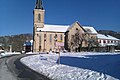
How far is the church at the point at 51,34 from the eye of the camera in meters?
95.3

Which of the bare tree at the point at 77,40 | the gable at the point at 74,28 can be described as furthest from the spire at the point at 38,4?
the bare tree at the point at 77,40

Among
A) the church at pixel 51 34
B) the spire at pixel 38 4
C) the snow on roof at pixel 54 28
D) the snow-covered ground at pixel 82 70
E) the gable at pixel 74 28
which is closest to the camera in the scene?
the snow-covered ground at pixel 82 70

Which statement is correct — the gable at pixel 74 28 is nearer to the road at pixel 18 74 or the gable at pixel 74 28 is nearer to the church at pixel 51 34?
Result: the church at pixel 51 34

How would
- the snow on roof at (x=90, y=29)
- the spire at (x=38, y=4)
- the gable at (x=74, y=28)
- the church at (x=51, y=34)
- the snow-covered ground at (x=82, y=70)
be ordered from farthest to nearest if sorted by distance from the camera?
the snow on roof at (x=90, y=29) → the spire at (x=38, y=4) → the gable at (x=74, y=28) → the church at (x=51, y=34) → the snow-covered ground at (x=82, y=70)

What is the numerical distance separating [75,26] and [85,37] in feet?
20.2

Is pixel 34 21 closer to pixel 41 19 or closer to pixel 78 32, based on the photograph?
pixel 41 19

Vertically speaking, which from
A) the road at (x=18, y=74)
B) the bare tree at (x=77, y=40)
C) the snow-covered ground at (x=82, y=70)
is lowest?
the road at (x=18, y=74)

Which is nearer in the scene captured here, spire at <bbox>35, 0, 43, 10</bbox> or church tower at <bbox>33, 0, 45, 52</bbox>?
church tower at <bbox>33, 0, 45, 52</bbox>

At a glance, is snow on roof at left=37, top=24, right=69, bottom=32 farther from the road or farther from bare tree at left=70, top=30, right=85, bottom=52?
the road

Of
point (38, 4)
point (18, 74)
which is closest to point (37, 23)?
point (38, 4)

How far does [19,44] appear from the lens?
14400 centimetres

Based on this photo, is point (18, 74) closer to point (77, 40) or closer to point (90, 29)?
point (77, 40)

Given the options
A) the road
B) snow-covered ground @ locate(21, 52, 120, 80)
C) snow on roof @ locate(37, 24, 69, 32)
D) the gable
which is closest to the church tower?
snow on roof @ locate(37, 24, 69, 32)

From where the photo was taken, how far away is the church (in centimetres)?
9531
